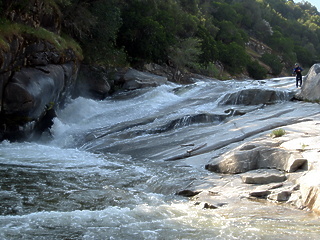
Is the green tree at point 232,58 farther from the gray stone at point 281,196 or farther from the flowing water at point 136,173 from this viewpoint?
the gray stone at point 281,196

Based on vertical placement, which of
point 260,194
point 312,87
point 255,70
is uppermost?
point 312,87

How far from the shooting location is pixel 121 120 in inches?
795

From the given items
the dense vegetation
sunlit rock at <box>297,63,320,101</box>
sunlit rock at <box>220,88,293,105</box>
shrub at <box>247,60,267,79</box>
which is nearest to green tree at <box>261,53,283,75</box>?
the dense vegetation

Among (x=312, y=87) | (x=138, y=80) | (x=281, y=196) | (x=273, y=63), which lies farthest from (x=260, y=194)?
(x=273, y=63)

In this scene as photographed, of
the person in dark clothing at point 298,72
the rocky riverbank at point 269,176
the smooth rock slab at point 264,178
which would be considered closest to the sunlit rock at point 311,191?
the rocky riverbank at point 269,176

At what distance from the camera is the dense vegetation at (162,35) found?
76.9 ft

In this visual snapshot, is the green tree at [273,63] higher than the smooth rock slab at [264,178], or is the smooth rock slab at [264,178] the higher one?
the green tree at [273,63]

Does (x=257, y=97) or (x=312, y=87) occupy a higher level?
(x=312, y=87)

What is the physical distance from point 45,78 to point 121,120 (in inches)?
180

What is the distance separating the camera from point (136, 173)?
12078mm

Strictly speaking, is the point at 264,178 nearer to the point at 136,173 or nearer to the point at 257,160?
the point at 257,160

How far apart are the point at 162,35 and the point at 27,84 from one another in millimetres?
18637

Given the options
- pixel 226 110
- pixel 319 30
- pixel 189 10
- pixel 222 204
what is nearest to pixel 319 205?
pixel 222 204

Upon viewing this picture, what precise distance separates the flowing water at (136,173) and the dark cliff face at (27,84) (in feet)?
2.75
